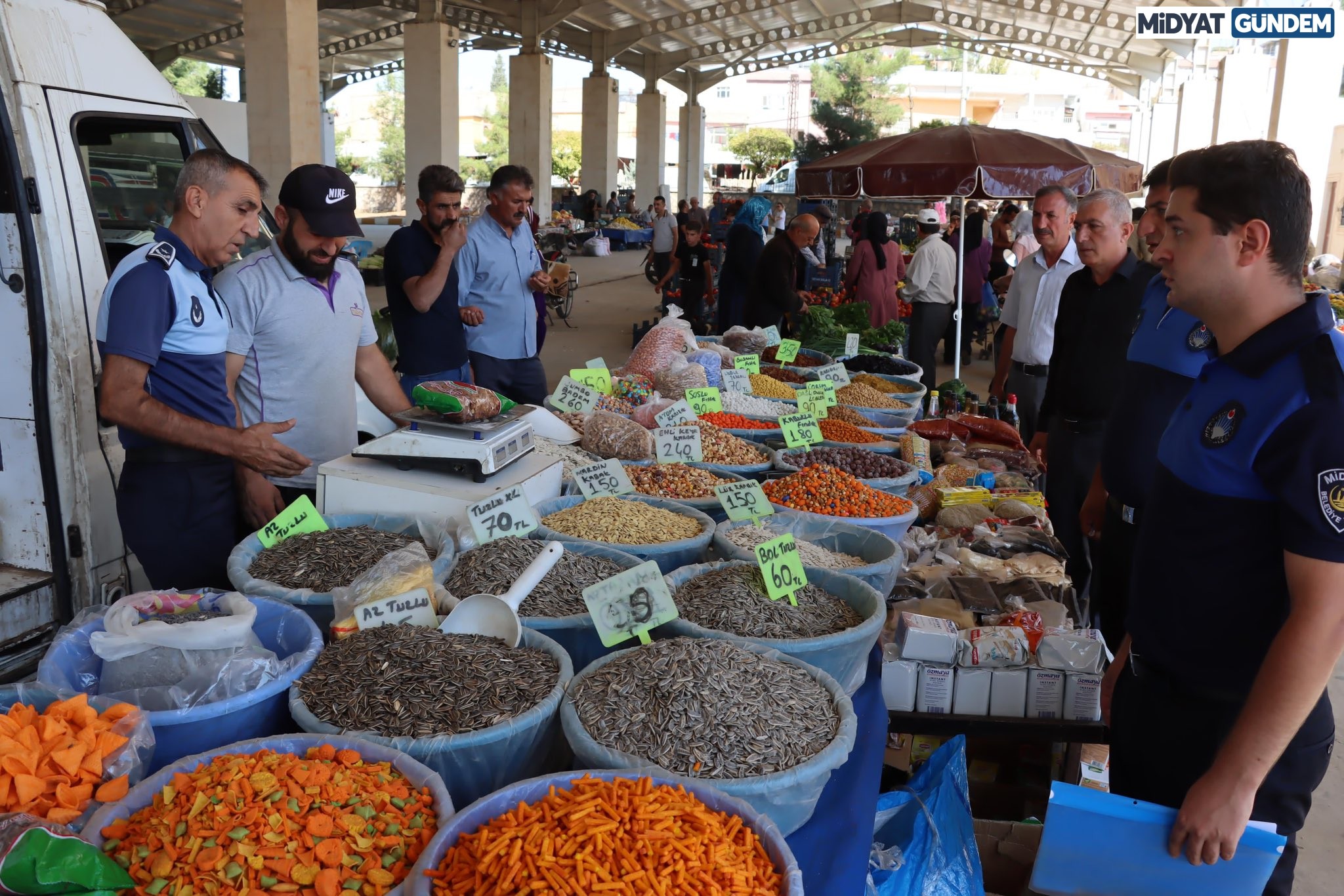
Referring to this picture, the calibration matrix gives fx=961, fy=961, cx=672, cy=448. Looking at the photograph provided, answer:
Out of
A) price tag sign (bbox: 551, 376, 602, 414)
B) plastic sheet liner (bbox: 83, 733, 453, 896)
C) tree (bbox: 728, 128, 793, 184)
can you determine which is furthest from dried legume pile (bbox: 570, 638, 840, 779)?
tree (bbox: 728, 128, 793, 184)

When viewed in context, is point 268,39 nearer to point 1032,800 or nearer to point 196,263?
point 196,263

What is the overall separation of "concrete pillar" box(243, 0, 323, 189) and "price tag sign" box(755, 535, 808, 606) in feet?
33.3

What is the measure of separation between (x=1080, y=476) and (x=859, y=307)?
3436 mm

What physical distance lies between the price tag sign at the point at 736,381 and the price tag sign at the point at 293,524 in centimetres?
209

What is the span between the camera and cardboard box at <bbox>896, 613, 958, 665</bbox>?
2115 mm

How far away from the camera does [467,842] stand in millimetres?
1166

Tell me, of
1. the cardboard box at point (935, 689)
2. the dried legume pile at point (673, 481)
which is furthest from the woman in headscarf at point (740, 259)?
the cardboard box at point (935, 689)

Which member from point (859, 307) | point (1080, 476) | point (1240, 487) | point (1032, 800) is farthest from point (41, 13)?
point (859, 307)

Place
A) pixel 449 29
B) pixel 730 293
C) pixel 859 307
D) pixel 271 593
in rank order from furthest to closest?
1. pixel 449 29
2. pixel 730 293
3. pixel 859 307
4. pixel 271 593

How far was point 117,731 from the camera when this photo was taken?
1282 millimetres

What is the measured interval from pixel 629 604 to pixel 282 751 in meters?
0.61

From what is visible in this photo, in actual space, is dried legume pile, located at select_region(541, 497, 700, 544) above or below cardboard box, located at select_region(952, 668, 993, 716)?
above

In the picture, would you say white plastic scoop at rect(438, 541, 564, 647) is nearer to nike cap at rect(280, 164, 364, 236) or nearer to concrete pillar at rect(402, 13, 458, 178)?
nike cap at rect(280, 164, 364, 236)

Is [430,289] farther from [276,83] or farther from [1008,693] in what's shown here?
[276,83]
